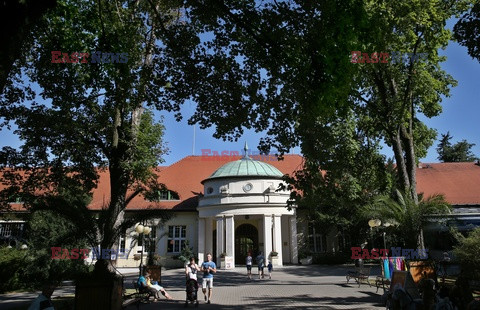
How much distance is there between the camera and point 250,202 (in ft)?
91.8

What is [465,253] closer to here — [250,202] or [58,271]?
[250,202]

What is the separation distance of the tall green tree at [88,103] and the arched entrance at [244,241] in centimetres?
1751

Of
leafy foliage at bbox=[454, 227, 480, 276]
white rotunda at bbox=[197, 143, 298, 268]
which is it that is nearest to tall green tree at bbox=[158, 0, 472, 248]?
leafy foliage at bbox=[454, 227, 480, 276]

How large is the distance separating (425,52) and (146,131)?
13.7 meters

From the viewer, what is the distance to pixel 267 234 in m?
27.8

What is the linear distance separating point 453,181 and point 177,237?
86.8 feet

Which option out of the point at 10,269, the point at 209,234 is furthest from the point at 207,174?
the point at 10,269

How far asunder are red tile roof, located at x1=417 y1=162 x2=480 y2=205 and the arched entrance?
15722mm

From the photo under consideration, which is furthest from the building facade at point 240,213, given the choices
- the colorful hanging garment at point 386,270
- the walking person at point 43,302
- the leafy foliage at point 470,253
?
the walking person at point 43,302

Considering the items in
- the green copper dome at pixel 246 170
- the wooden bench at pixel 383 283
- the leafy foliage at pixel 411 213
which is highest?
the green copper dome at pixel 246 170

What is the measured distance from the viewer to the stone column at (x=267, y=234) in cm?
2759

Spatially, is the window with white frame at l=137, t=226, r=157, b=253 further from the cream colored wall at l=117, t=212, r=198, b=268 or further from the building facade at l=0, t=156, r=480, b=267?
the cream colored wall at l=117, t=212, r=198, b=268

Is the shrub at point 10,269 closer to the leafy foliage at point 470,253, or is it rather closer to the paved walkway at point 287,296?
the paved walkway at point 287,296

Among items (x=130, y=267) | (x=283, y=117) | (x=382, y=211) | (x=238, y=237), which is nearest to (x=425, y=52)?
(x=382, y=211)
